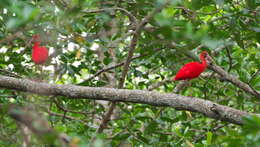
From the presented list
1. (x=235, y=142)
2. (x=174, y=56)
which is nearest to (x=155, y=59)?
(x=174, y=56)

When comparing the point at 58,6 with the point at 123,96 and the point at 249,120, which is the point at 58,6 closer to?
the point at 123,96

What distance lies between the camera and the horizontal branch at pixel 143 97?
2.66 m

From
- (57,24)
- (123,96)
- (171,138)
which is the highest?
(57,24)

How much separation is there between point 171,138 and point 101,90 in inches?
65.3

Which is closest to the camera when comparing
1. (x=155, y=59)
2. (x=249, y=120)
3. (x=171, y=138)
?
(x=249, y=120)

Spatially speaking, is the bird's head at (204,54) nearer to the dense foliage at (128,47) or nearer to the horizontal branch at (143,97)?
the dense foliage at (128,47)

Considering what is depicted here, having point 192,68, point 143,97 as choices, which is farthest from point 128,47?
point 143,97

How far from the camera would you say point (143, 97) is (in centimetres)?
274

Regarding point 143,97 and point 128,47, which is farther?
point 128,47

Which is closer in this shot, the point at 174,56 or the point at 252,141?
the point at 252,141

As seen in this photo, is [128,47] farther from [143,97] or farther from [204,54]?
[143,97]

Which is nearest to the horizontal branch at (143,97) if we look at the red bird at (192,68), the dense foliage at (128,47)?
the dense foliage at (128,47)

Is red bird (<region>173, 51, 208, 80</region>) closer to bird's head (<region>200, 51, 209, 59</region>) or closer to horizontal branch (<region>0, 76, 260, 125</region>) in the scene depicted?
bird's head (<region>200, 51, 209, 59</region>)

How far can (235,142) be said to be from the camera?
1.63m
